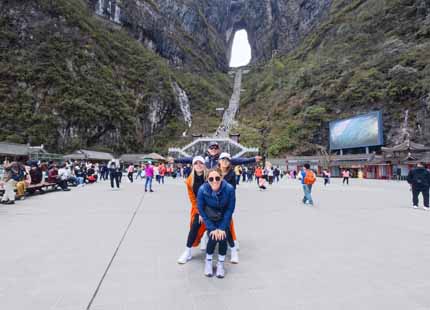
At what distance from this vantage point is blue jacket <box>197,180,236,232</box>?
383cm

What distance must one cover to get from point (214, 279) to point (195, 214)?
0.98m

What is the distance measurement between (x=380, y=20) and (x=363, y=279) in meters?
79.4

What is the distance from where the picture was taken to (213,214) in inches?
151

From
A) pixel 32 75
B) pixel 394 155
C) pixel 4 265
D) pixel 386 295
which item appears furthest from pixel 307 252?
pixel 32 75

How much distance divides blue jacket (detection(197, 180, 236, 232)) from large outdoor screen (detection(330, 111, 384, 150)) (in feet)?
150

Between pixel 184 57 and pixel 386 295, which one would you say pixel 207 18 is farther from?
pixel 386 295

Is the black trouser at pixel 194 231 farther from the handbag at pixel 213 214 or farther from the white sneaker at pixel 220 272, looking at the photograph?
the white sneaker at pixel 220 272

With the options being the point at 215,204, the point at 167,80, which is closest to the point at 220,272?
the point at 215,204

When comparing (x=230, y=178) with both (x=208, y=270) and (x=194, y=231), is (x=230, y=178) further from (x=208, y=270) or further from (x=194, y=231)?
(x=208, y=270)

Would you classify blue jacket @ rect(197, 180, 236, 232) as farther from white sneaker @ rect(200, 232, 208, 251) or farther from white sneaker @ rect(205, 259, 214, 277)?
white sneaker @ rect(200, 232, 208, 251)

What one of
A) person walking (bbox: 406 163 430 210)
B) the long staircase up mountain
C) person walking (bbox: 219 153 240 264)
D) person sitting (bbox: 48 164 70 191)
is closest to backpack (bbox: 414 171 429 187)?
person walking (bbox: 406 163 430 210)

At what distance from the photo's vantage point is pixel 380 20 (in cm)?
6625

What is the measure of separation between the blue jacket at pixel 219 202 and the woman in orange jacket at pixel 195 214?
30 cm

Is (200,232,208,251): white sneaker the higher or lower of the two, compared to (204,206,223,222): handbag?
lower
